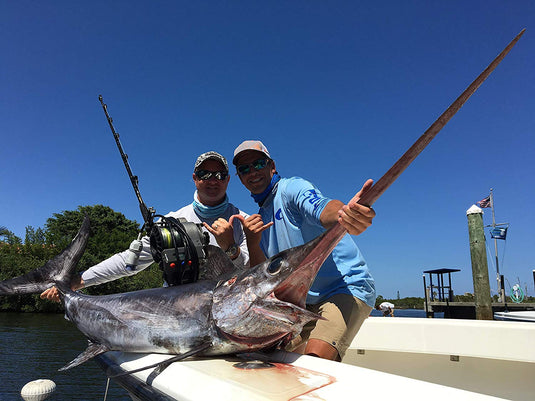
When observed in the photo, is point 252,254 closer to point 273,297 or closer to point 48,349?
point 273,297

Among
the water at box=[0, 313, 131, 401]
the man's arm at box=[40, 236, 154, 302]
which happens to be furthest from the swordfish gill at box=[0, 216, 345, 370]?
the water at box=[0, 313, 131, 401]

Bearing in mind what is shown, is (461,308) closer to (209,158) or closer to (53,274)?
(209,158)

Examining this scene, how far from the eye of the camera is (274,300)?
67.7 inches

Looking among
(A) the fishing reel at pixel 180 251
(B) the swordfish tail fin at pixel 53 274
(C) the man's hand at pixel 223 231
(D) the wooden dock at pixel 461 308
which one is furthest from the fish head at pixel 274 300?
(D) the wooden dock at pixel 461 308

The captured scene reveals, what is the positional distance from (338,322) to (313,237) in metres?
0.61

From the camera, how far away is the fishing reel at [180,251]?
2.24m

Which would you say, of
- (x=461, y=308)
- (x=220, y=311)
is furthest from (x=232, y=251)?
(x=461, y=308)

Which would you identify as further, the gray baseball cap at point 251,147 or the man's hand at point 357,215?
the gray baseball cap at point 251,147

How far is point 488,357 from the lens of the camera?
295cm

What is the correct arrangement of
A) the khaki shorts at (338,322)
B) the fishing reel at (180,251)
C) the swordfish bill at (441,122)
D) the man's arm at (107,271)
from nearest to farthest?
the swordfish bill at (441,122) < the fishing reel at (180,251) < the khaki shorts at (338,322) < the man's arm at (107,271)

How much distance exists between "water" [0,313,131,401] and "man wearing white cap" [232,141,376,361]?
554 cm

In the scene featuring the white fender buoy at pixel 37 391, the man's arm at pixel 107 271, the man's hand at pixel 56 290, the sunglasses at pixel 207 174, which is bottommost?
the white fender buoy at pixel 37 391

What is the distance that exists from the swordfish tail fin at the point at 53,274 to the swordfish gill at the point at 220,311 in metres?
1.32

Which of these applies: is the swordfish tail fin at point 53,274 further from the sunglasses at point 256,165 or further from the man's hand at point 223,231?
the sunglasses at point 256,165
